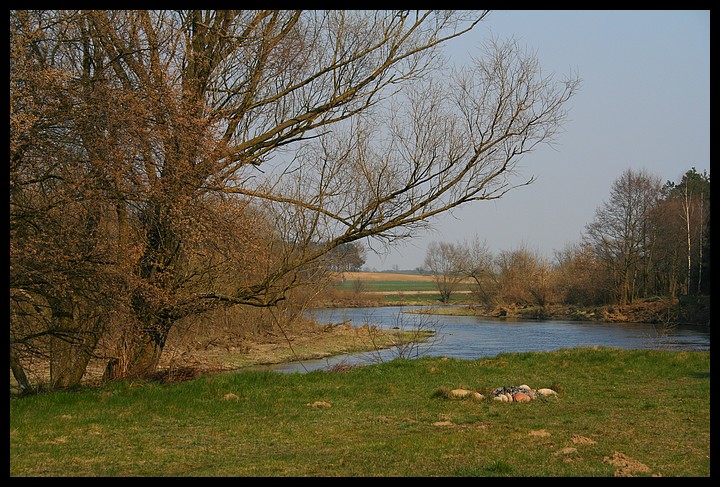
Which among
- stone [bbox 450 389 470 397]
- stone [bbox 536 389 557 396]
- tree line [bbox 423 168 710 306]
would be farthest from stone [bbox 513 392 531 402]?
tree line [bbox 423 168 710 306]

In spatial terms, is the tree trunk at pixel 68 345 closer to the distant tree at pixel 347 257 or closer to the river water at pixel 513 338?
the distant tree at pixel 347 257

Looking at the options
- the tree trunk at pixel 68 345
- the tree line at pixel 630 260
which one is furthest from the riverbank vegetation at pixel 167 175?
the tree line at pixel 630 260

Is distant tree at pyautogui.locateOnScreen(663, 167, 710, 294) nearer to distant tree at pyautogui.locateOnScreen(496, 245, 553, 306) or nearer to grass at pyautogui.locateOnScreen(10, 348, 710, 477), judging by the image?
distant tree at pyautogui.locateOnScreen(496, 245, 553, 306)

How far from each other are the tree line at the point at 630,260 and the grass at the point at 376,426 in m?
28.3

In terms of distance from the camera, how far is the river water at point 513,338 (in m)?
21.4

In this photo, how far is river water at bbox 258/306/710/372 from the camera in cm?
2142

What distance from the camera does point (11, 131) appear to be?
Answer: 26.7 feet

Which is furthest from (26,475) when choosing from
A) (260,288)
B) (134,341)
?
(260,288)

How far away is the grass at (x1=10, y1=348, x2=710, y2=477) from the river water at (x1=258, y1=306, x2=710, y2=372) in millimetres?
6223

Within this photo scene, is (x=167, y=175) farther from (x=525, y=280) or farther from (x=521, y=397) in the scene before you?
(x=525, y=280)

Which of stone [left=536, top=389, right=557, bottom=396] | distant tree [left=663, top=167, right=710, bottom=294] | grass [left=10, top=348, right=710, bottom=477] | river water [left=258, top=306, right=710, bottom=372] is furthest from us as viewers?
distant tree [left=663, top=167, right=710, bottom=294]

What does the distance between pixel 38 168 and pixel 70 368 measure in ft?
14.8

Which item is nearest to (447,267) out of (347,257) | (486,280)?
(486,280)

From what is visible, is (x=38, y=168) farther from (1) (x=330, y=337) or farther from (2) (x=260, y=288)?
(1) (x=330, y=337)
